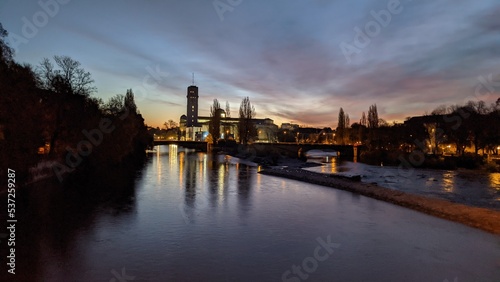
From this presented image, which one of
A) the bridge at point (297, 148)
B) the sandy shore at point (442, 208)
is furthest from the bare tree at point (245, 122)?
the sandy shore at point (442, 208)

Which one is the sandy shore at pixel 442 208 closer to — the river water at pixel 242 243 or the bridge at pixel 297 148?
the river water at pixel 242 243

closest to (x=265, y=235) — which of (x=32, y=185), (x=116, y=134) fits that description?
(x=32, y=185)

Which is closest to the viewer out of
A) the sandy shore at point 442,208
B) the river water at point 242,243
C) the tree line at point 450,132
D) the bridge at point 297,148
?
the river water at point 242,243

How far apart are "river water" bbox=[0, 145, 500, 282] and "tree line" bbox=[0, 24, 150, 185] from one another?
303 inches

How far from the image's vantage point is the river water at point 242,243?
11.9m

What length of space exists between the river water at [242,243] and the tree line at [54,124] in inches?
303

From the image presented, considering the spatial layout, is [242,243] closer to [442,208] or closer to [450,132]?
[442,208]

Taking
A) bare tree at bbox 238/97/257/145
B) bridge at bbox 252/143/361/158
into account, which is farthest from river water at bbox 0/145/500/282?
bare tree at bbox 238/97/257/145

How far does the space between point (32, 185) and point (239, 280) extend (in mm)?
26262

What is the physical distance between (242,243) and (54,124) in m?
34.4

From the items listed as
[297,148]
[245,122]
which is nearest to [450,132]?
[297,148]

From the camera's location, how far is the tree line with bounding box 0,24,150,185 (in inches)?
1032

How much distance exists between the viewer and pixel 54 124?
Answer: 40.9 m

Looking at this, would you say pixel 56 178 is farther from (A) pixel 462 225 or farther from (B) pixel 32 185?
(A) pixel 462 225
